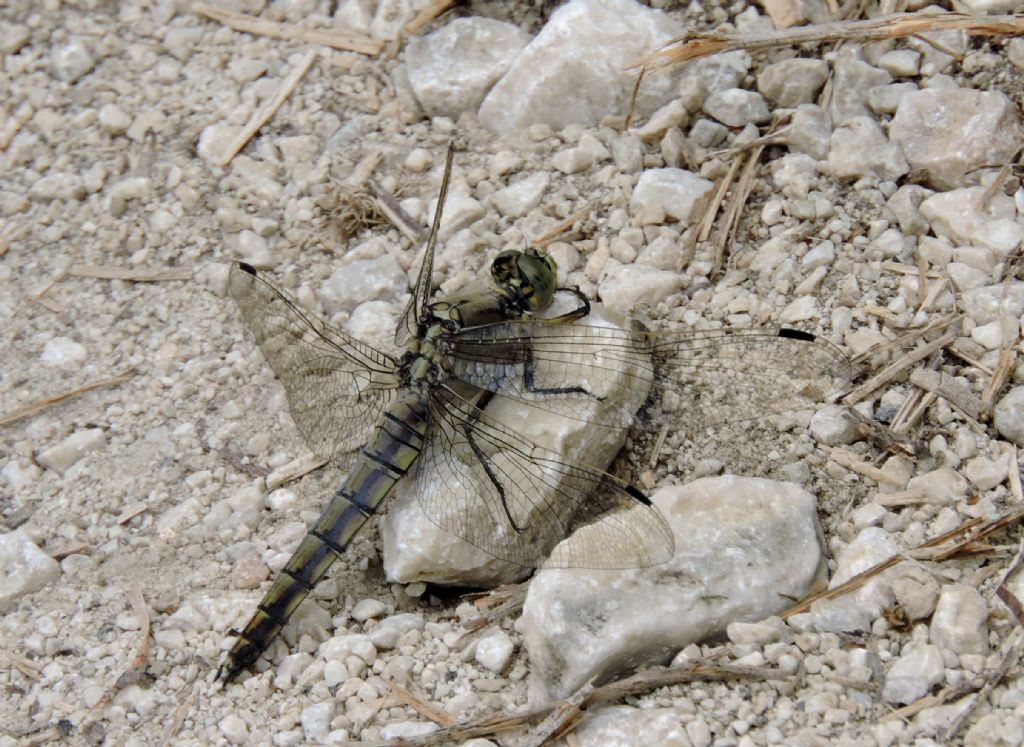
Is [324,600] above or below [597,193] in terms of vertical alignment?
below

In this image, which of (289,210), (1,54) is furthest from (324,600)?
(1,54)

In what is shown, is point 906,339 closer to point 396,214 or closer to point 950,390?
point 950,390

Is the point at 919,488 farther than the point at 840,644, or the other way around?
the point at 919,488

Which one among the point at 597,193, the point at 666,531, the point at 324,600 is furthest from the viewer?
the point at 597,193

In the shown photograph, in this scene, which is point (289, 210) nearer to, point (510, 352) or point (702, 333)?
point (510, 352)

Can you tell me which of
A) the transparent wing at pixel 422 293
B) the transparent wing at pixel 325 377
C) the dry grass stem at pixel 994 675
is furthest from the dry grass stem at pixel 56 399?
the dry grass stem at pixel 994 675

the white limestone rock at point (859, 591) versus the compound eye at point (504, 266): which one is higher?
the compound eye at point (504, 266)

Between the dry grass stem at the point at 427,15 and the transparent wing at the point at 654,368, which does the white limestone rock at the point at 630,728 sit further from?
the dry grass stem at the point at 427,15
